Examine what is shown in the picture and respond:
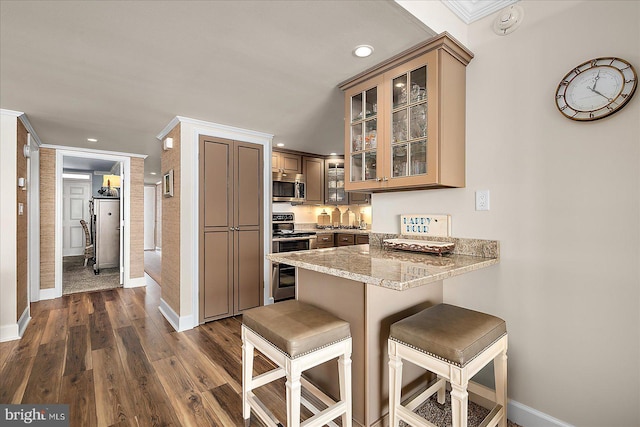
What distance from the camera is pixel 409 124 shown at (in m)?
1.83

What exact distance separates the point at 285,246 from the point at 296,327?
2.87 metres

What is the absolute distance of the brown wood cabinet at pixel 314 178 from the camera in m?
4.94

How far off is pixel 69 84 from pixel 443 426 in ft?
11.1

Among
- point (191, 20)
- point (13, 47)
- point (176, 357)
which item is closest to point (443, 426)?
point (176, 357)

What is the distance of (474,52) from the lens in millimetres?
1838

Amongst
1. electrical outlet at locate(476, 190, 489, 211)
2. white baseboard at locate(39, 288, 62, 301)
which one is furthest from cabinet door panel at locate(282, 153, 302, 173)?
white baseboard at locate(39, 288, 62, 301)

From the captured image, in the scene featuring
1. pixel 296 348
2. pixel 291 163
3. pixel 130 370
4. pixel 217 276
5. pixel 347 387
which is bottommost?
pixel 130 370

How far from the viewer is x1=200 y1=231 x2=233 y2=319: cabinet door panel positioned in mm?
3268

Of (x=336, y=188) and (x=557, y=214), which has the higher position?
(x=336, y=188)

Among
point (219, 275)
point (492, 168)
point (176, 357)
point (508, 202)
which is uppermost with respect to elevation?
point (492, 168)

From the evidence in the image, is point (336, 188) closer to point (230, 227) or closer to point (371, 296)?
point (230, 227)

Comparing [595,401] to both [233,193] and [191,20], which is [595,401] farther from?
[233,193]

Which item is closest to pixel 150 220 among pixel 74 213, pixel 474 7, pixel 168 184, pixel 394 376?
pixel 74 213

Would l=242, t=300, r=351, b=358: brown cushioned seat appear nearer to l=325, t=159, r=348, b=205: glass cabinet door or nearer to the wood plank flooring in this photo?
the wood plank flooring
